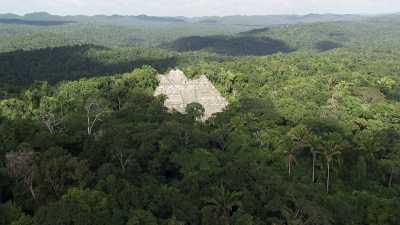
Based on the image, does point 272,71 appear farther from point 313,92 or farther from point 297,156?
point 297,156

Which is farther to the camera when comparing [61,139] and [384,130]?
[384,130]

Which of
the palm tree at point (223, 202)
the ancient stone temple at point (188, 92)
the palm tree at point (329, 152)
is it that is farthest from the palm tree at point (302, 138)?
the ancient stone temple at point (188, 92)

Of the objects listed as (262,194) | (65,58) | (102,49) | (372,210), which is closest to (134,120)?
(262,194)

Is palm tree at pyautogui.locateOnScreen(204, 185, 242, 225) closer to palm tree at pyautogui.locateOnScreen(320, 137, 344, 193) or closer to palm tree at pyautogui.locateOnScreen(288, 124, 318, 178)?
palm tree at pyautogui.locateOnScreen(320, 137, 344, 193)

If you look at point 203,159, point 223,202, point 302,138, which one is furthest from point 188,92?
point 223,202

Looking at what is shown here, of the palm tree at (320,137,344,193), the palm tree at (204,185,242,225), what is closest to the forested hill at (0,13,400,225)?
the palm tree at (204,185,242,225)
